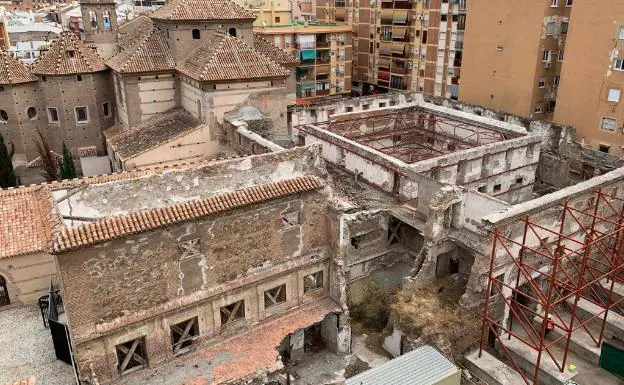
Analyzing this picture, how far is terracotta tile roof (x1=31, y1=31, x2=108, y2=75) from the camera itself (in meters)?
35.9

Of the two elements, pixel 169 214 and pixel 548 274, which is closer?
pixel 169 214

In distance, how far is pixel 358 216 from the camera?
24516mm

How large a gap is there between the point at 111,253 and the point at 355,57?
5879 centimetres

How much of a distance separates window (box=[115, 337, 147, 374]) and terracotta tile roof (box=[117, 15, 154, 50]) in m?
27.6

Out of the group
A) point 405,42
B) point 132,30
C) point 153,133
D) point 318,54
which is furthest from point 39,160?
point 405,42

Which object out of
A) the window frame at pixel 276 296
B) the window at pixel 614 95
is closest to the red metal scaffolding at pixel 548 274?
the window frame at pixel 276 296

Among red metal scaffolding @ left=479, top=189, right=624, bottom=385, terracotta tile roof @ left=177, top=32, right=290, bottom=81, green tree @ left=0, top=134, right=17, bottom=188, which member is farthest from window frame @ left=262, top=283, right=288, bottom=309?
green tree @ left=0, top=134, right=17, bottom=188

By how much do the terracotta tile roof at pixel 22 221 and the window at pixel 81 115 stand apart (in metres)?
16.5

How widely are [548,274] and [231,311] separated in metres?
14.7

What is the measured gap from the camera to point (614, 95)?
35.8 metres

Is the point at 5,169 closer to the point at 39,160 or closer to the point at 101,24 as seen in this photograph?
the point at 39,160

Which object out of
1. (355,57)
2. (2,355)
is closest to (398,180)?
(2,355)

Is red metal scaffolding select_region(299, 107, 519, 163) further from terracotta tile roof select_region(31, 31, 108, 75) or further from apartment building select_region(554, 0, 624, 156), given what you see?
terracotta tile roof select_region(31, 31, 108, 75)

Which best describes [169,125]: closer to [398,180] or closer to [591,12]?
[398,180]
